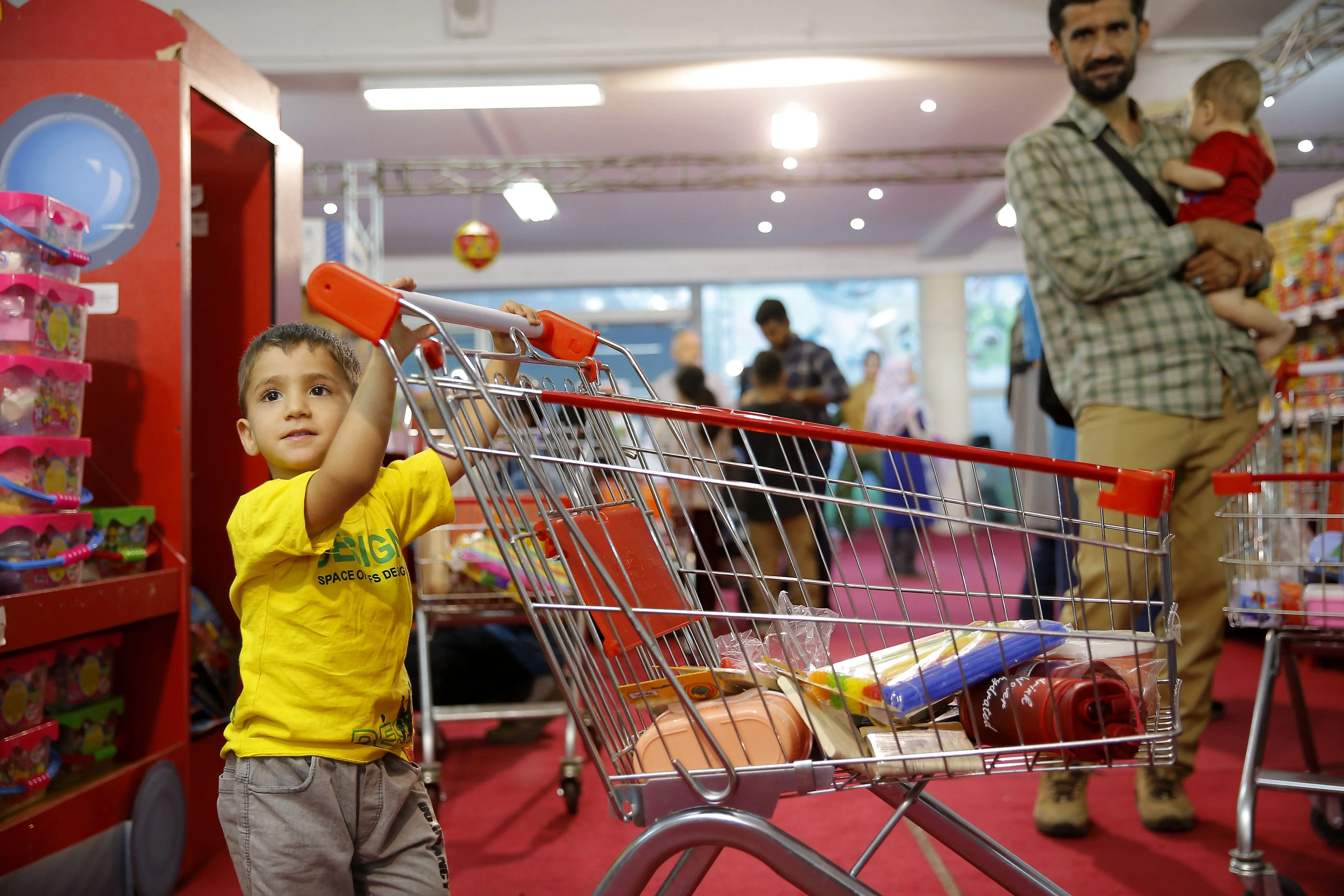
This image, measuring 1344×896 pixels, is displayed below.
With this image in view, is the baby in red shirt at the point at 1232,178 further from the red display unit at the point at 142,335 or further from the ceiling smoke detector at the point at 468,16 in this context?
the ceiling smoke detector at the point at 468,16

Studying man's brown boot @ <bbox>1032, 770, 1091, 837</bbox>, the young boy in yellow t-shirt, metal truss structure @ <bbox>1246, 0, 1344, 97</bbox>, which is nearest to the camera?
the young boy in yellow t-shirt

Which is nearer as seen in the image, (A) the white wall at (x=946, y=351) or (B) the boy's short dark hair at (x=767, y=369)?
(B) the boy's short dark hair at (x=767, y=369)

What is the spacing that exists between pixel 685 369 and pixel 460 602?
2.26 m

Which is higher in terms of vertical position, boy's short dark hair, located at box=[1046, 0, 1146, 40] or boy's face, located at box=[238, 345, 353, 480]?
boy's short dark hair, located at box=[1046, 0, 1146, 40]

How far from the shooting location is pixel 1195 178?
2512 millimetres

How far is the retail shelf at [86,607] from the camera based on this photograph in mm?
1788

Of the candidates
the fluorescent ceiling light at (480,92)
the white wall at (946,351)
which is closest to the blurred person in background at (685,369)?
the fluorescent ceiling light at (480,92)

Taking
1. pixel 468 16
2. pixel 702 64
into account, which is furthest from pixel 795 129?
pixel 468 16

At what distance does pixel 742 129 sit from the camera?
9508mm

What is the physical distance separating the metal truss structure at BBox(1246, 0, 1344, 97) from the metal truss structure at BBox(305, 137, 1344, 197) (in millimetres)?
2664

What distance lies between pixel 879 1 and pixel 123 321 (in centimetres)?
642

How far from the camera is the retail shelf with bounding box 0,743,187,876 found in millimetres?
1786

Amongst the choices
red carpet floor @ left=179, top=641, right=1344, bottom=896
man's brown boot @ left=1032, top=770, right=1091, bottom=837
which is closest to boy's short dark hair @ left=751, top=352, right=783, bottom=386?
red carpet floor @ left=179, top=641, right=1344, bottom=896

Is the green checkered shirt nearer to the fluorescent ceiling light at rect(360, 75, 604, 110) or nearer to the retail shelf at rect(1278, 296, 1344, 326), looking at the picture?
the retail shelf at rect(1278, 296, 1344, 326)
